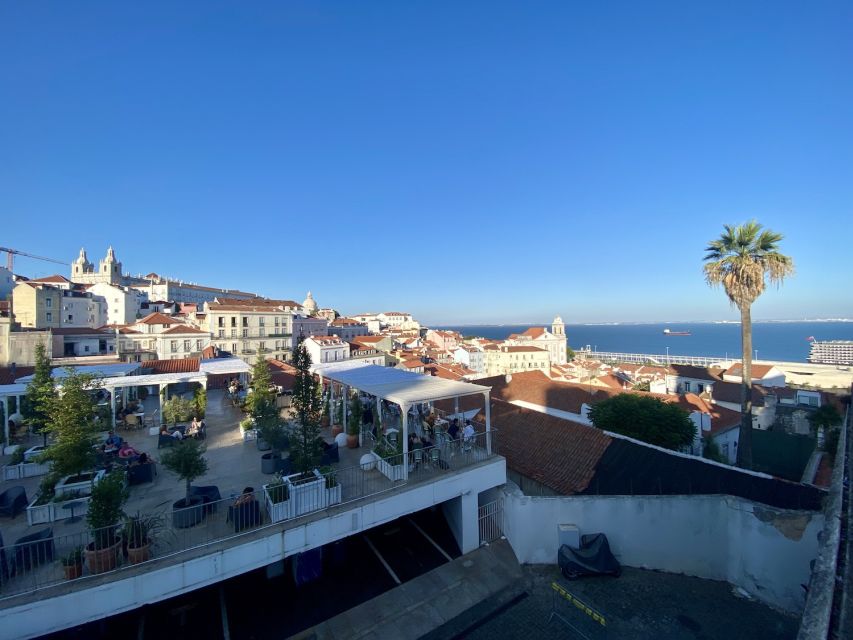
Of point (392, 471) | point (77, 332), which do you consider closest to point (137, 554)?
point (392, 471)

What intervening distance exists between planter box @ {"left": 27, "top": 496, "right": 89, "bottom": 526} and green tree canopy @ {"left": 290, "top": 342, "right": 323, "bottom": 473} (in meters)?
4.28

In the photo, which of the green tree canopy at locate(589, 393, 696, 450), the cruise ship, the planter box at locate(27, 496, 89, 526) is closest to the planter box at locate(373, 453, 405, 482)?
the planter box at locate(27, 496, 89, 526)

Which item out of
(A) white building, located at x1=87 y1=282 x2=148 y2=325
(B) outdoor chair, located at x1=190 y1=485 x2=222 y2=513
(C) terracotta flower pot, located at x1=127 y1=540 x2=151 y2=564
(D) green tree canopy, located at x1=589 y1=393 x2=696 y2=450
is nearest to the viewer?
(C) terracotta flower pot, located at x1=127 y1=540 x2=151 y2=564

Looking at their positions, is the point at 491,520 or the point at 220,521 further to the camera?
the point at 491,520

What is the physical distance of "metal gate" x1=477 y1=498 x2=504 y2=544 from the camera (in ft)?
36.0

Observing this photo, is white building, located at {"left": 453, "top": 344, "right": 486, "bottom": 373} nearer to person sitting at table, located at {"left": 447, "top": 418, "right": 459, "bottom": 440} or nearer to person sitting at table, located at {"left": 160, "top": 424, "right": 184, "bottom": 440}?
person sitting at table, located at {"left": 447, "top": 418, "right": 459, "bottom": 440}

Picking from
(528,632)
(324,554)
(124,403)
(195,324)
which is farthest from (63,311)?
(528,632)

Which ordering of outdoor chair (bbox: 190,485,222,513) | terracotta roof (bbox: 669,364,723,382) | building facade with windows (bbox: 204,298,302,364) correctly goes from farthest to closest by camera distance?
building facade with windows (bbox: 204,298,302,364) → terracotta roof (bbox: 669,364,723,382) → outdoor chair (bbox: 190,485,222,513)

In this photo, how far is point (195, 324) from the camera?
199 feet

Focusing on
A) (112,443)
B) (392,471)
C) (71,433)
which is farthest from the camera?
(112,443)

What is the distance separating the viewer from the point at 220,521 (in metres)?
7.57

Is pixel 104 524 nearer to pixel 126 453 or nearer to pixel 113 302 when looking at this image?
pixel 126 453

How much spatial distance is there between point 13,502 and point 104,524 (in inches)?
136

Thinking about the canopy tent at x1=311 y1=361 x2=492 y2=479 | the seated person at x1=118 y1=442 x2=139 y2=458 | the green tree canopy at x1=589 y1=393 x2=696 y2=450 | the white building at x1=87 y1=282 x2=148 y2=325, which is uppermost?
the white building at x1=87 y1=282 x2=148 y2=325
